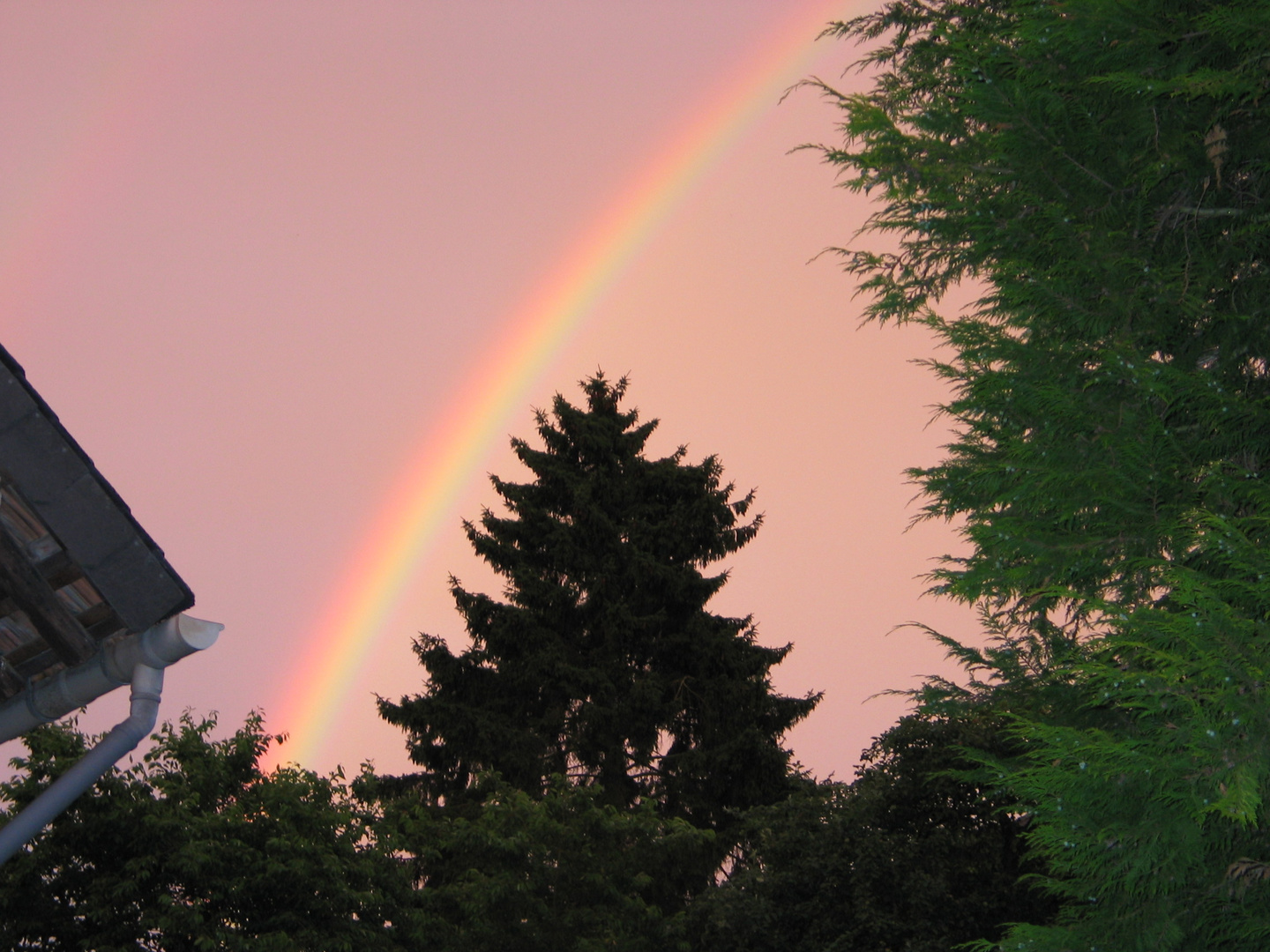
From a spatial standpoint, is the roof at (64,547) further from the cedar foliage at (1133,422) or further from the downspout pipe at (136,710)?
the cedar foliage at (1133,422)

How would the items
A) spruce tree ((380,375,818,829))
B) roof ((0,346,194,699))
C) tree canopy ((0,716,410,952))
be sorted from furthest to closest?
spruce tree ((380,375,818,829)), tree canopy ((0,716,410,952)), roof ((0,346,194,699))

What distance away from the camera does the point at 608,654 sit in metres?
28.5

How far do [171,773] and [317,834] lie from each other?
2523 mm

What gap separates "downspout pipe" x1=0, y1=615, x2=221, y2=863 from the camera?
370cm

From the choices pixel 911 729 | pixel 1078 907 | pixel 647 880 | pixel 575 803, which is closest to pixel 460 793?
pixel 575 803

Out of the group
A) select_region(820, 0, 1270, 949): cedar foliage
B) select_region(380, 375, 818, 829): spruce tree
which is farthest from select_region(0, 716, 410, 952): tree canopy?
select_region(820, 0, 1270, 949): cedar foliage

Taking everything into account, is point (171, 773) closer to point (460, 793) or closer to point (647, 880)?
point (647, 880)

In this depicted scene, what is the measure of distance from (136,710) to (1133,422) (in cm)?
661

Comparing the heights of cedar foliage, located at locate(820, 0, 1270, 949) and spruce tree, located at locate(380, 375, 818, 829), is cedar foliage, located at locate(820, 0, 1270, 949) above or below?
below

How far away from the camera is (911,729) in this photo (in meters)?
16.9

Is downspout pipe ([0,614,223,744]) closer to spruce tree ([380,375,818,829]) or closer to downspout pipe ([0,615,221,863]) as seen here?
downspout pipe ([0,615,221,863])

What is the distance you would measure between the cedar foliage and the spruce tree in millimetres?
17743

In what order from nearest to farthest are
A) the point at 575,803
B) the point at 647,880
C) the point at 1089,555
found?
the point at 1089,555 < the point at 647,880 < the point at 575,803

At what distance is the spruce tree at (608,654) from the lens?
87.1ft
